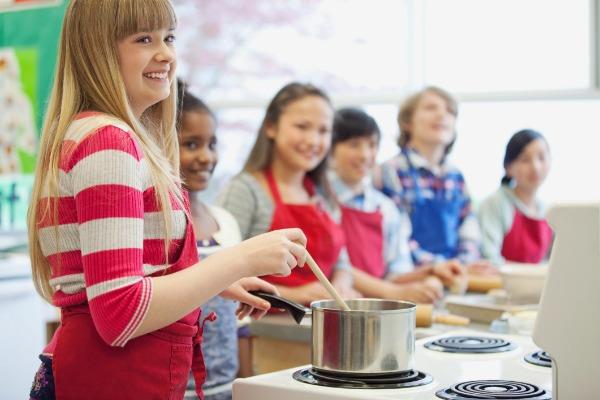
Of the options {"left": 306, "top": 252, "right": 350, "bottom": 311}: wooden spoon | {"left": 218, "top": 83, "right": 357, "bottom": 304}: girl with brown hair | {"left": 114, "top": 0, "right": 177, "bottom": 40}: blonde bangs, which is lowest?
{"left": 306, "top": 252, "right": 350, "bottom": 311}: wooden spoon

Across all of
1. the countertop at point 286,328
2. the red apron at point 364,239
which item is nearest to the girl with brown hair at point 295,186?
the countertop at point 286,328

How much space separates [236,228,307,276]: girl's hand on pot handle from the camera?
1158 mm

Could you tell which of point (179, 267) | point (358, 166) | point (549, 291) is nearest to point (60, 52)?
point (179, 267)

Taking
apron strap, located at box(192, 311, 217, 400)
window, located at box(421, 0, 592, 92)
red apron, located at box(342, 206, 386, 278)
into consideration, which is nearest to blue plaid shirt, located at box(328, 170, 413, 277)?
red apron, located at box(342, 206, 386, 278)

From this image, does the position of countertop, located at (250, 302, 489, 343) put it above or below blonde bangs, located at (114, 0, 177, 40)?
below

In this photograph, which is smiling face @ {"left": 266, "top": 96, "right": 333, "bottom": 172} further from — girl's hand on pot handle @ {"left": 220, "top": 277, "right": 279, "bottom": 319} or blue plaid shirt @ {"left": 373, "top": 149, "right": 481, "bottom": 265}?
girl's hand on pot handle @ {"left": 220, "top": 277, "right": 279, "bottom": 319}

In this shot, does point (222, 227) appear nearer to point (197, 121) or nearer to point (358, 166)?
point (197, 121)

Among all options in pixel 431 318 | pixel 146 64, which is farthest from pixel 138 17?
pixel 431 318

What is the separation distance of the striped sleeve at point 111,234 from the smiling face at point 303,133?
4.55 feet

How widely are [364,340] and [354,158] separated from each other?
6.04ft

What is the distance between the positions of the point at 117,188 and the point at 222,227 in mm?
938

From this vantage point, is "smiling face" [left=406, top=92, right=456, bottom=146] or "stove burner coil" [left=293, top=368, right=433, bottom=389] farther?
"smiling face" [left=406, top=92, right=456, bottom=146]

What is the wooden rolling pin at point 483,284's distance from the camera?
248 cm

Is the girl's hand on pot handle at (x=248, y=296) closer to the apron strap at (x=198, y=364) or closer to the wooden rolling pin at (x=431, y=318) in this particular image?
the apron strap at (x=198, y=364)
